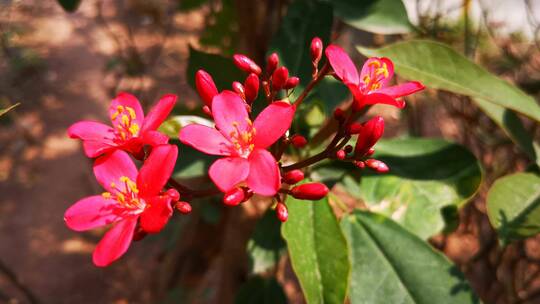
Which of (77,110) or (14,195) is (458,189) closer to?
(14,195)

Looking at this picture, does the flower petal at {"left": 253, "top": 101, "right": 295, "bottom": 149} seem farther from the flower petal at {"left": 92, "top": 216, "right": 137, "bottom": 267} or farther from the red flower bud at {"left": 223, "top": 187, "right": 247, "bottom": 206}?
the flower petal at {"left": 92, "top": 216, "right": 137, "bottom": 267}

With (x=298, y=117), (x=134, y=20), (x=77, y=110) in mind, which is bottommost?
(x=77, y=110)

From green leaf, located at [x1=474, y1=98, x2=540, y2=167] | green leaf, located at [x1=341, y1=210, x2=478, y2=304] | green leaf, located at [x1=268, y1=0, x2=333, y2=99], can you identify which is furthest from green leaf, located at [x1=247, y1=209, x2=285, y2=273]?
green leaf, located at [x1=474, y1=98, x2=540, y2=167]

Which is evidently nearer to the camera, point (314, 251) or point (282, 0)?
point (314, 251)

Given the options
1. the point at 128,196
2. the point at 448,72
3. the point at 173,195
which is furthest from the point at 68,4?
the point at 448,72

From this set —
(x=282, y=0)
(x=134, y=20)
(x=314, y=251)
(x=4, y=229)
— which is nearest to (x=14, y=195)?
(x=4, y=229)

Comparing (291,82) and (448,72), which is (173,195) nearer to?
(291,82)
